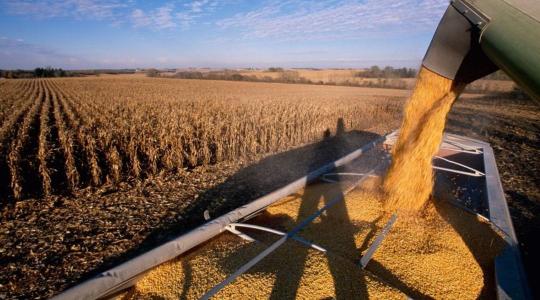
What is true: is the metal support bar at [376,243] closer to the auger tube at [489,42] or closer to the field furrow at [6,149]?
the auger tube at [489,42]

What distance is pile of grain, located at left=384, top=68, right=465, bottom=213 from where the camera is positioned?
115 inches

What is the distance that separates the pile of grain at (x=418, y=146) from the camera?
2.91m

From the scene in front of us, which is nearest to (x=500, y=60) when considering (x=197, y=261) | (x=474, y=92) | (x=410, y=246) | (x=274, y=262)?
(x=410, y=246)

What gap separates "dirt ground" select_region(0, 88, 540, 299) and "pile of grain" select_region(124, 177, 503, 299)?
1275mm

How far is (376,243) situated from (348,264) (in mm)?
401

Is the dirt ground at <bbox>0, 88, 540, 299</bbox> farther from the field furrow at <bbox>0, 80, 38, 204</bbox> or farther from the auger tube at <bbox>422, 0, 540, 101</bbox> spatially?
the auger tube at <bbox>422, 0, 540, 101</bbox>

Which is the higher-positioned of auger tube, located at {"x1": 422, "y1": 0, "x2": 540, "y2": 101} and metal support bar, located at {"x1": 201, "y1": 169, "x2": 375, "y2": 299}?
auger tube, located at {"x1": 422, "y1": 0, "x2": 540, "y2": 101}

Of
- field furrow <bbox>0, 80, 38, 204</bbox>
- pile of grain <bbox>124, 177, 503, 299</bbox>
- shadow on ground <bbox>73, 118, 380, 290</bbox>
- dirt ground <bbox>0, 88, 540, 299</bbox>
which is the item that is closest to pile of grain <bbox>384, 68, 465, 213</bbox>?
pile of grain <bbox>124, 177, 503, 299</bbox>

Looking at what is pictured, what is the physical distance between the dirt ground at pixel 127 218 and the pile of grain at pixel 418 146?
164 centimetres

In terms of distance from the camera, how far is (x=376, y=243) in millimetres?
2711

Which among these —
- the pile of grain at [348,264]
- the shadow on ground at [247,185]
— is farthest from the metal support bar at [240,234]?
the shadow on ground at [247,185]

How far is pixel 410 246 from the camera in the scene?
2838 millimetres

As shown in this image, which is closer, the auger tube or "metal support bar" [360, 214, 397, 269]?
the auger tube

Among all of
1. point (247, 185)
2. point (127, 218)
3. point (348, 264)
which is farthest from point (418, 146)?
point (127, 218)
